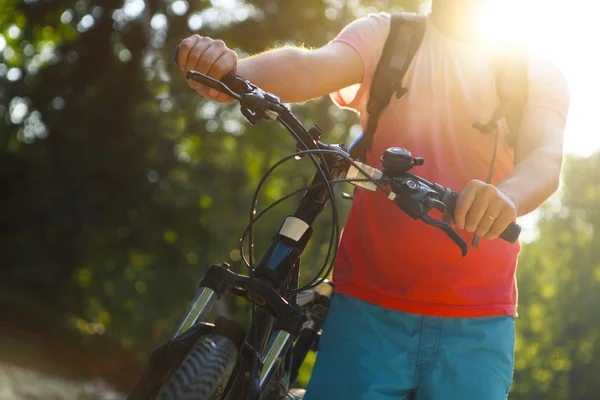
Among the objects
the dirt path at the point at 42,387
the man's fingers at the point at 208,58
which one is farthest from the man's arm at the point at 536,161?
the dirt path at the point at 42,387

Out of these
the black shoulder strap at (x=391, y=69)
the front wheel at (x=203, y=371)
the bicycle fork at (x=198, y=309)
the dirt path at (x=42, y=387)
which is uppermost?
the black shoulder strap at (x=391, y=69)

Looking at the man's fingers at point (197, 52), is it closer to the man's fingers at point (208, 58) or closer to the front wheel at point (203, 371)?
the man's fingers at point (208, 58)

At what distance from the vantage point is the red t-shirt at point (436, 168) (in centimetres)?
235

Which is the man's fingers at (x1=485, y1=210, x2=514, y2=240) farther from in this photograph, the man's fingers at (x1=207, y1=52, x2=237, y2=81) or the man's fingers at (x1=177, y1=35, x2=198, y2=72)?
the man's fingers at (x1=177, y1=35, x2=198, y2=72)

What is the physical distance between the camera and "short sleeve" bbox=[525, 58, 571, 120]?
2277 millimetres

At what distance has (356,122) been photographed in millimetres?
10641

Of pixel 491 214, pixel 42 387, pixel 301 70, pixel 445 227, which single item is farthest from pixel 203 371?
pixel 42 387

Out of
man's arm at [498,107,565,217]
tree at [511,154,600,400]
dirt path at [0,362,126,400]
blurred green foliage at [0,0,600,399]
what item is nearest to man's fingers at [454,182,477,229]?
man's arm at [498,107,565,217]

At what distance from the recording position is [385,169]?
5.75 ft

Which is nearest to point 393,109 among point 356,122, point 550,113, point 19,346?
point 550,113

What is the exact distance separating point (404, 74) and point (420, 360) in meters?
1.03

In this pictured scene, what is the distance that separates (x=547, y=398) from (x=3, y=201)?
26572 millimetres

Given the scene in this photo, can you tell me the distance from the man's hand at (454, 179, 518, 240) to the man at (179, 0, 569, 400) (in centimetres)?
55

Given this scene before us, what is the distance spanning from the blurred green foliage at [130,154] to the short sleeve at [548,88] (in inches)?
300
